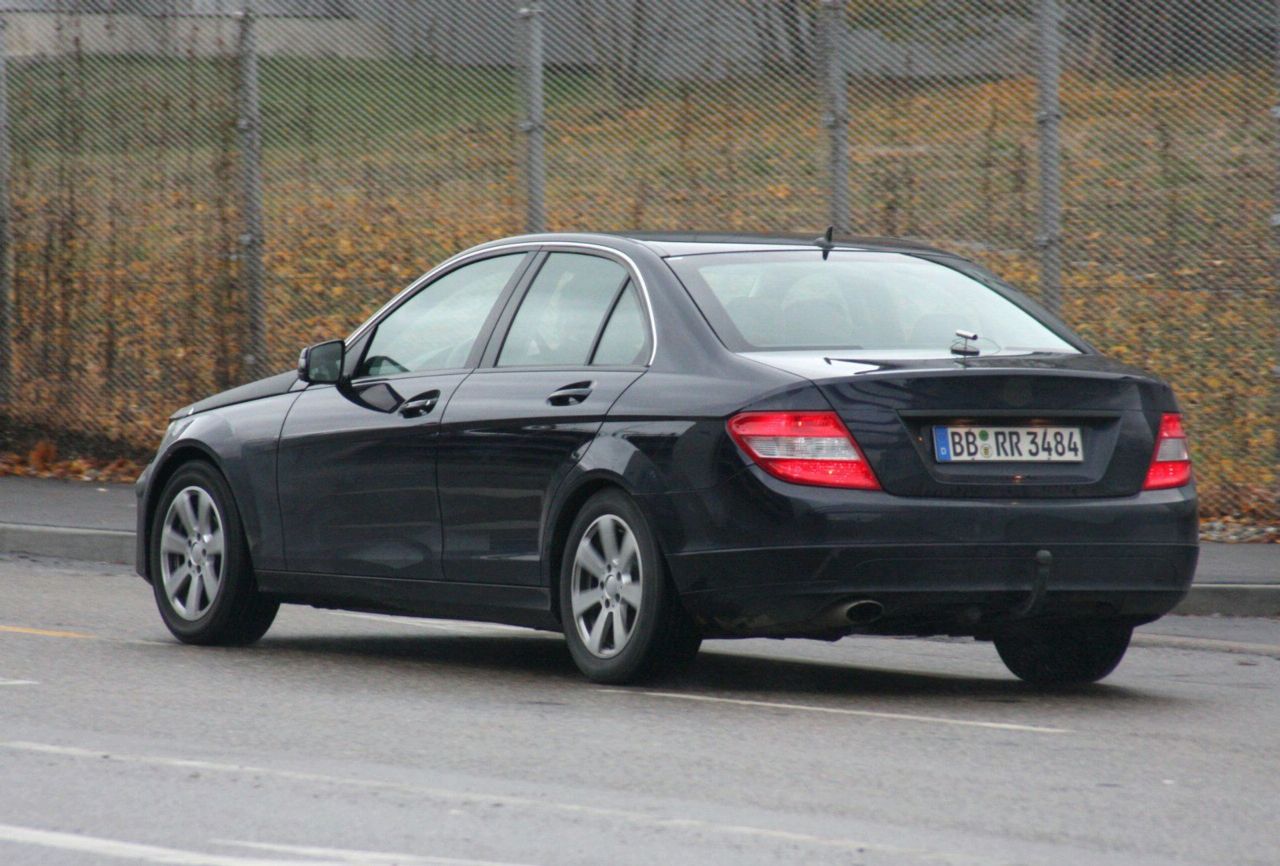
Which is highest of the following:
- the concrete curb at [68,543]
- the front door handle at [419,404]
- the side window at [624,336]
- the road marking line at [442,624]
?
the side window at [624,336]

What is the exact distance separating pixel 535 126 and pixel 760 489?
8.09 meters

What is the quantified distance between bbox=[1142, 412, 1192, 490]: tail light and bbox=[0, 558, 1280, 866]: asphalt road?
74 cm

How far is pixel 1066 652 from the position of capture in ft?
27.3

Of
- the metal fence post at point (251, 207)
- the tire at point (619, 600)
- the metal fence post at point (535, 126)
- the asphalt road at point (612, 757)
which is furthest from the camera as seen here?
the metal fence post at point (251, 207)

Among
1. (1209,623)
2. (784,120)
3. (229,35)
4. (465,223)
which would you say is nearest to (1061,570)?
(1209,623)

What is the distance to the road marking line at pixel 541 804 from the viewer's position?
5.18m

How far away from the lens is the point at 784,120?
1427 cm

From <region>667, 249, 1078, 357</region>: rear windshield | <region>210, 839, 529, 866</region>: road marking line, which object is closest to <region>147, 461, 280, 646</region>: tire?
<region>667, 249, 1078, 357</region>: rear windshield

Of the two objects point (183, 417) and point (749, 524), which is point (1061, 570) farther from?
point (183, 417)

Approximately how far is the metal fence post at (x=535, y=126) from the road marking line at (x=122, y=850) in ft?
32.1

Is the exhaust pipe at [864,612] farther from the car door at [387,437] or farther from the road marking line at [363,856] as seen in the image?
the road marking line at [363,856]

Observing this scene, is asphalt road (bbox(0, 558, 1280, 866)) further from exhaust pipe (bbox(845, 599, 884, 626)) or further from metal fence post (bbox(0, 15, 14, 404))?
metal fence post (bbox(0, 15, 14, 404))

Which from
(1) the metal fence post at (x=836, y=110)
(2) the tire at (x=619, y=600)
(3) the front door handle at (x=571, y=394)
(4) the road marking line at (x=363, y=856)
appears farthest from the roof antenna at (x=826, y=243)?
(1) the metal fence post at (x=836, y=110)

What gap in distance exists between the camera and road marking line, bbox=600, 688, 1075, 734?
7.11 metres
